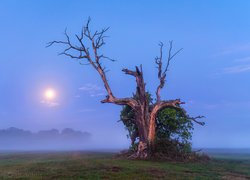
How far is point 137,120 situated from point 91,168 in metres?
17.1

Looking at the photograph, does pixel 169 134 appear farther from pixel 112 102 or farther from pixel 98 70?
pixel 98 70

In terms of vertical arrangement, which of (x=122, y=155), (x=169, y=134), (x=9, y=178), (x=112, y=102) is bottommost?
(x=9, y=178)

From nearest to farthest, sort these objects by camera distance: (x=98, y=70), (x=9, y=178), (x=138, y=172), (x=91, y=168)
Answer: (x=9, y=178) < (x=138, y=172) < (x=91, y=168) < (x=98, y=70)

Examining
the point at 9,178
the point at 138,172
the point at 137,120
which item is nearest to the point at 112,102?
the point at 137,120

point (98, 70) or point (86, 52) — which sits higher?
point (86, 52)

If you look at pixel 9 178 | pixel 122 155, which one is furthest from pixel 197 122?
pixel 9 178

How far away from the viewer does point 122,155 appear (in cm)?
4403

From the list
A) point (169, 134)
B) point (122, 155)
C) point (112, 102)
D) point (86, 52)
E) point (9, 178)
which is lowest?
point (9, 178)

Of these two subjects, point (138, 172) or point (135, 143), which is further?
point (135, 143)

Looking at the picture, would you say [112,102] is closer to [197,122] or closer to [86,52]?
[86,52]

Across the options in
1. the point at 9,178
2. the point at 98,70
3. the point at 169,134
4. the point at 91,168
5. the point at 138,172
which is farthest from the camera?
the point at 169,134

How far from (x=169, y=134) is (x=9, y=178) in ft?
92.2

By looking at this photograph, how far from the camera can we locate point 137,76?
43750mm

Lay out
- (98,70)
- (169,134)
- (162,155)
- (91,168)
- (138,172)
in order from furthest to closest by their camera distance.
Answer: (169,134), (98,70), (162,155), (91,168), (138,172)
